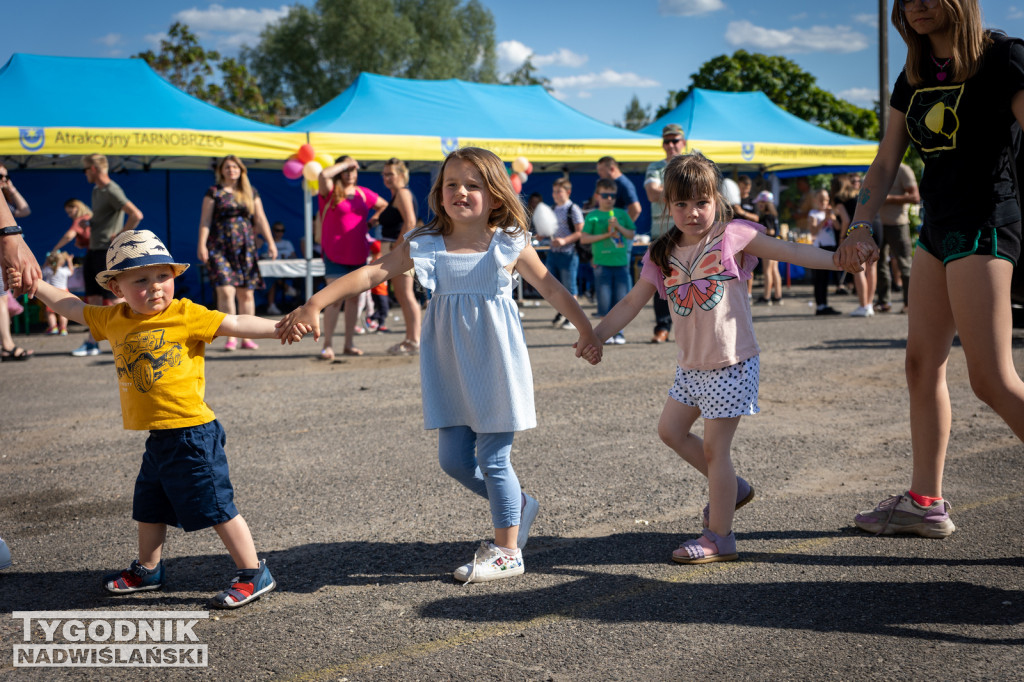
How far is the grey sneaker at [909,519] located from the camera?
3.48 m

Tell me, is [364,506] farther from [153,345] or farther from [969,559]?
[969,559]

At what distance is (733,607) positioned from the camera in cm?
292

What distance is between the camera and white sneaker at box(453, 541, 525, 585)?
319 cm

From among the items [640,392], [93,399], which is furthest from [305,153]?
[640,392]

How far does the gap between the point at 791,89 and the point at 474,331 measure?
4359 cm

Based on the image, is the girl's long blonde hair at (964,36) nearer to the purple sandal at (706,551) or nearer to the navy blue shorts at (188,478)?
the purple sandal at (706,551)

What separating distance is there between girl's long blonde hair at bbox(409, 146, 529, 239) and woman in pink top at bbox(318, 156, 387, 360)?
546cm

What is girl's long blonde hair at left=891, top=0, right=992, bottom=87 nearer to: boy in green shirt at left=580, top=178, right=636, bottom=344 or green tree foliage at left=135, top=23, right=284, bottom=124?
boy in green shirt at left=580, top=178, right=636, bottom=344

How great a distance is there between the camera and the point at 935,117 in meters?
3.20

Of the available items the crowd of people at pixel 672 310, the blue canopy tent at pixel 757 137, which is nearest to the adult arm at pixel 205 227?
the crowd of people at pixel 672 310

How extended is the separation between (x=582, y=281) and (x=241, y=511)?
49.4 feet

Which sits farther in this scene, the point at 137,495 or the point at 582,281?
the point at 582,281

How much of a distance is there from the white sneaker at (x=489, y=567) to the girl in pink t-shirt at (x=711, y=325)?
62 cm

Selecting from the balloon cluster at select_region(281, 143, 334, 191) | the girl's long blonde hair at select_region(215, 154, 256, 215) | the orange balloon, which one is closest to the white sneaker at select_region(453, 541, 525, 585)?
the girl's long blonde hair at select_region(215, 154, 256, 215)
